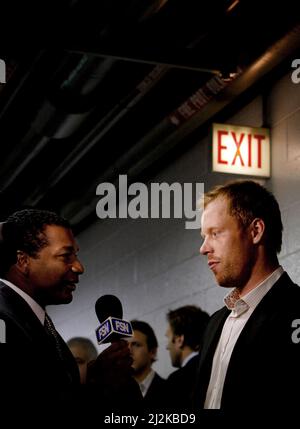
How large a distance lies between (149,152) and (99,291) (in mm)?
1417

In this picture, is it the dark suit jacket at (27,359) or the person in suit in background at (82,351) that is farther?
the person in suit in background at (82,351)

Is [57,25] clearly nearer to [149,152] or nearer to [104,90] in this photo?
[104,90]

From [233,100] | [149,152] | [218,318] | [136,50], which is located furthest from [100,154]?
[218,318]

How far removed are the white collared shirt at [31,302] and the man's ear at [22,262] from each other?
0.22 ft

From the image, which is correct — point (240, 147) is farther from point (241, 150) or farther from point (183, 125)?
point (183, 125)

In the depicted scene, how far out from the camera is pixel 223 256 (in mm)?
2141

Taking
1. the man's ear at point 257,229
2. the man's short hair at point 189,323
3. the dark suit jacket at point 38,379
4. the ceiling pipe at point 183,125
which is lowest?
the dark suit jacket at point 38,379

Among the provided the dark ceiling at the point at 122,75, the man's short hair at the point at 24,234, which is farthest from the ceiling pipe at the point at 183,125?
the man's short hair at the point at 24,234

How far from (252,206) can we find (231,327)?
323 millimetres

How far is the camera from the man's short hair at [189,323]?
3.87 metres

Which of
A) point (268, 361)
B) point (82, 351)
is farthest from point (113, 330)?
point (82, 351)

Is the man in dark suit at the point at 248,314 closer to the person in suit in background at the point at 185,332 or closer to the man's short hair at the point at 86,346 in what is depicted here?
the person in suit in background at the point at 185,332

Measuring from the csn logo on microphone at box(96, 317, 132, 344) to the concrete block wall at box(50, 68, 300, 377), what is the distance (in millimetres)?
1432

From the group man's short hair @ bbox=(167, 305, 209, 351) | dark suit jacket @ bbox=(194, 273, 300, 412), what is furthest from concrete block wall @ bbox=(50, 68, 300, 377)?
dark suit jacket @ bbox=(194, 273, 300, 412)
